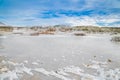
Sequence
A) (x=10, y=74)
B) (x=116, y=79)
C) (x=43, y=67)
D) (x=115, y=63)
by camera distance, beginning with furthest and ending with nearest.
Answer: (x=115, y=63) → (x=43, y=67) → (x=10, y=74) → (x=116, y=79)

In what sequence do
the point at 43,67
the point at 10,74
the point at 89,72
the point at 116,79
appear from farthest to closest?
the point at 43,67, the point at 89,72, the point at 10,74, the point at 116,79

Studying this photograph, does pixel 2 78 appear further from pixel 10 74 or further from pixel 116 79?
pixel 116 79

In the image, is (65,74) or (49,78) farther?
(65,74)

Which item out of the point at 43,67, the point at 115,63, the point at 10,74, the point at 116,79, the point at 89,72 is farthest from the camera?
the point at 115,63

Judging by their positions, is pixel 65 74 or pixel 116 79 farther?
pixel 65 74

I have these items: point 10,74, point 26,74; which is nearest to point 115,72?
point 26,74

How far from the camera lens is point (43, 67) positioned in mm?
13875

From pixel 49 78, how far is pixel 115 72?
404 centimetres

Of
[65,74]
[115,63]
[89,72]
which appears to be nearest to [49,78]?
[65,74]

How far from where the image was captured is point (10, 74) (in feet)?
38.7

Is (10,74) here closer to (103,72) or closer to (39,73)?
(39,73)

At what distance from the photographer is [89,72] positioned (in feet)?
41.2

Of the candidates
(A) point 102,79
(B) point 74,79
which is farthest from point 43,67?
(A) point 102,79

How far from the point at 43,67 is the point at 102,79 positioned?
445 centimetres
